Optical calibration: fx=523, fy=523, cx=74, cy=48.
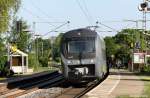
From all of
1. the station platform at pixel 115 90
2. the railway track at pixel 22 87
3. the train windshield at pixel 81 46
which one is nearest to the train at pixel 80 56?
the train windshield at pixel 81 46

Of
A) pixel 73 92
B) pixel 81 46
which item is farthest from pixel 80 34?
pixel 73 92

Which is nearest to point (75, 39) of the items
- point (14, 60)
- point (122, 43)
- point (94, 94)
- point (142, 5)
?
point (142, 5)

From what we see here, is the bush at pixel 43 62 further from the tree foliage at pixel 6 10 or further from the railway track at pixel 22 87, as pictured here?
the railway track at pixel 22 87

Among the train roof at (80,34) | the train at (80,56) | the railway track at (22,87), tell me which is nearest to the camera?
the railway track at (22,87)

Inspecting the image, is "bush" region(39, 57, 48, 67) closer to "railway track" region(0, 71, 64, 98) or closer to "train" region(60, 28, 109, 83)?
"railway track" region(0, 71, 64, 98)

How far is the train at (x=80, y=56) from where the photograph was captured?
30.3 metres

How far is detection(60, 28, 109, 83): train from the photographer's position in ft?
99.3

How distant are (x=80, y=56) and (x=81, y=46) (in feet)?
2.71

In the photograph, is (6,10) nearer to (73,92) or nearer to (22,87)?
(22,87)

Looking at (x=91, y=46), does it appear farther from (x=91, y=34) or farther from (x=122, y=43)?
(x=122, y=43)

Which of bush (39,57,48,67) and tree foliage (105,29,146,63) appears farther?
tree foliage (105,29,146,63)

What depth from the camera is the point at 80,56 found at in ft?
100

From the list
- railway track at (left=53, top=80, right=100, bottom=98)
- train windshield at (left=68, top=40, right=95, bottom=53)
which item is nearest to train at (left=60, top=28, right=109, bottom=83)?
train windshield at (left=68, top=40, right=95, bottom=53)

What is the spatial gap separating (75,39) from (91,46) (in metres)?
1.05
